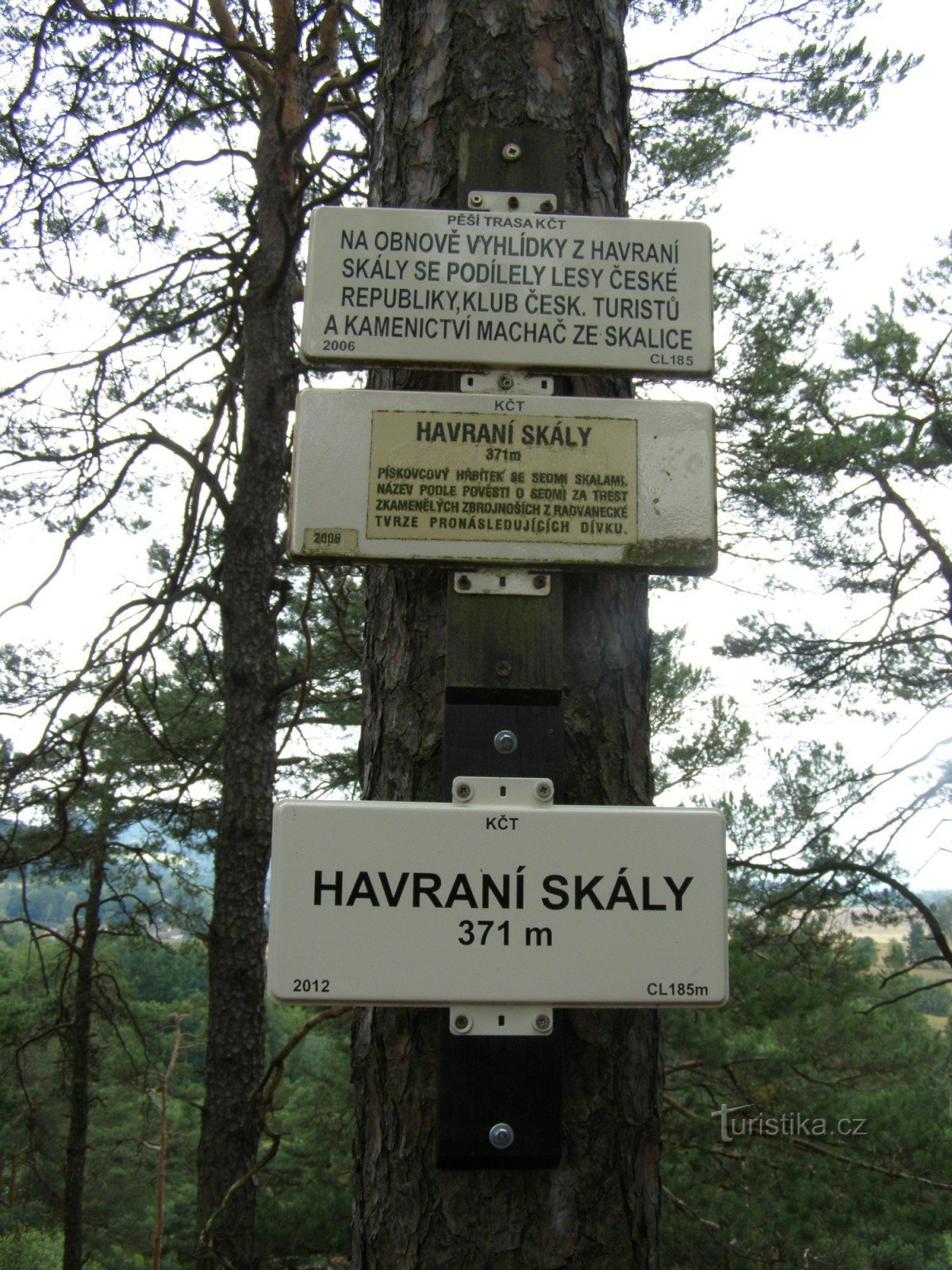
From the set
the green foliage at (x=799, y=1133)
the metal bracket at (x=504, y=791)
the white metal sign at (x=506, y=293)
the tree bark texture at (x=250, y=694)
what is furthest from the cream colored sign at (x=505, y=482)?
the green foliage at (x=799, y=1133)

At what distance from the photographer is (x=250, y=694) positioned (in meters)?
6.52

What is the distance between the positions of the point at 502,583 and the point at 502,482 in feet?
0.39

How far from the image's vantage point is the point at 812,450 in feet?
23.7

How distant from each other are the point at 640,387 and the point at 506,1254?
18.4 ft

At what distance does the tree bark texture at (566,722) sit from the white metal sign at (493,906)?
0.06 metres

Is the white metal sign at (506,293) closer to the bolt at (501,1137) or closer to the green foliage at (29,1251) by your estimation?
the bolt at (501,1137)

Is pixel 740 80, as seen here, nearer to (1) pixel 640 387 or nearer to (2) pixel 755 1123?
(1) pixel 640 387

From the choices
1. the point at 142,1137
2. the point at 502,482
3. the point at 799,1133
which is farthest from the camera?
the point at 142,1137

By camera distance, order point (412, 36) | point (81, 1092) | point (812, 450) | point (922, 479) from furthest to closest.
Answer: point (81, 1092), point (922, 479), point (812, 450), point (412, 36)

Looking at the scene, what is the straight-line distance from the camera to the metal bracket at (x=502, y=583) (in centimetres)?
120

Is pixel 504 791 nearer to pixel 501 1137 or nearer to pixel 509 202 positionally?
pixel 501 1137

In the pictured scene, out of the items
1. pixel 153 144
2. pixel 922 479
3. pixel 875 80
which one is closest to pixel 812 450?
pixel 922 479

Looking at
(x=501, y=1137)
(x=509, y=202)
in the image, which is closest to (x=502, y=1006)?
(x=501, y=1137)

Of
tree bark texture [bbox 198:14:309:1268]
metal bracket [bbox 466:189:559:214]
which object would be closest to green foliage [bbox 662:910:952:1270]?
tree bark texture [bbox 198:14:309:1268]
